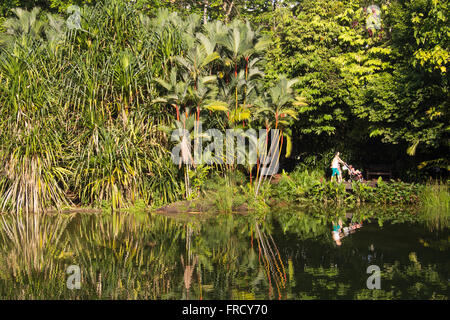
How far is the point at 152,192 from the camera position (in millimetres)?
14906

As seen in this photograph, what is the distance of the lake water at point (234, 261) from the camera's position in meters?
6.26

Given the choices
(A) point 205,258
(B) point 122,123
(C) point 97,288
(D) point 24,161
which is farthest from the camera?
(B) point 122,123

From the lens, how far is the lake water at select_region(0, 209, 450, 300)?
626 cm

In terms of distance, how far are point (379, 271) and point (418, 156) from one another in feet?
38.4

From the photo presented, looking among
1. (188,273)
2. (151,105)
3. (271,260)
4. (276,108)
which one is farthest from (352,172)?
(188,273)

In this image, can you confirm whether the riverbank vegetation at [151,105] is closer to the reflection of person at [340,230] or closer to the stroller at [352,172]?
the stroller at [352,172]

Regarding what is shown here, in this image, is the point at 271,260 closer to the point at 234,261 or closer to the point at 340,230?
the point at 234,261

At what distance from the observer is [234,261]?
26.4 ft

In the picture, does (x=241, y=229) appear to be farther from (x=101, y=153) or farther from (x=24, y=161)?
(x=24, y=161)

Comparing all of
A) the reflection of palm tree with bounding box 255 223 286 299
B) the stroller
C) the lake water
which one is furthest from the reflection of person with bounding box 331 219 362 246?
the stroller

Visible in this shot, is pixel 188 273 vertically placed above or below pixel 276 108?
below

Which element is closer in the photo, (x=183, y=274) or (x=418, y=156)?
(x=183, y=274)

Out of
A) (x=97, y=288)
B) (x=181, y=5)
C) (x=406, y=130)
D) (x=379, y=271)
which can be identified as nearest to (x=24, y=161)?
(x=97, y=288)

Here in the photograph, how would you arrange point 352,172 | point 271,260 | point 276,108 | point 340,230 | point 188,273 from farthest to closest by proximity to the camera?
point 352,172
point 276,108
point 340,230
point 271,260
point 188,273
